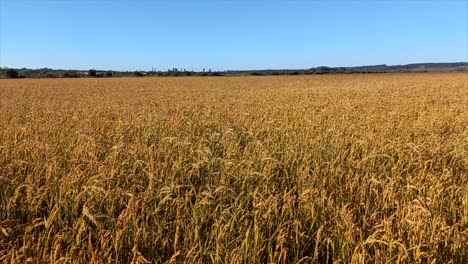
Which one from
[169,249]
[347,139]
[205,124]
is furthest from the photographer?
[205,124]

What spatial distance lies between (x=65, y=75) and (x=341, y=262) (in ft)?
281

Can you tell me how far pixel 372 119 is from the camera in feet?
28.0

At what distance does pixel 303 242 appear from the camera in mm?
2586

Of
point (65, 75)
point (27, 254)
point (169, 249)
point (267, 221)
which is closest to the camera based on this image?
point (27, 254)

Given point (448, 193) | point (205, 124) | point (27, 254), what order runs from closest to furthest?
point (27, 254) < point (448, 193) < point (205, 124)

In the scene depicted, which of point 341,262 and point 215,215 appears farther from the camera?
point 215,215

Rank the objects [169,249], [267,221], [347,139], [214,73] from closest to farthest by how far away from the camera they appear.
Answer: [169,249]
[267,221]
[347,139]
[214,73]

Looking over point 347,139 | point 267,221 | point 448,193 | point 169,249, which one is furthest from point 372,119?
point 169,249

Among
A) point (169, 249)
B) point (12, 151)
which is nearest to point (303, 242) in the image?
point (169, 249)

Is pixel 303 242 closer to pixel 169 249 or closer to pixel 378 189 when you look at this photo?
pixel 169 249

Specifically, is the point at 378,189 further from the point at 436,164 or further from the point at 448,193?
the point at 436,164

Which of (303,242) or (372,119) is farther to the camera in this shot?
(372,119)

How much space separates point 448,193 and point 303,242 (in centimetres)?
171


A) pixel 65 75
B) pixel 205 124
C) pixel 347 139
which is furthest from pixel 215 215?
pixel 65 75
